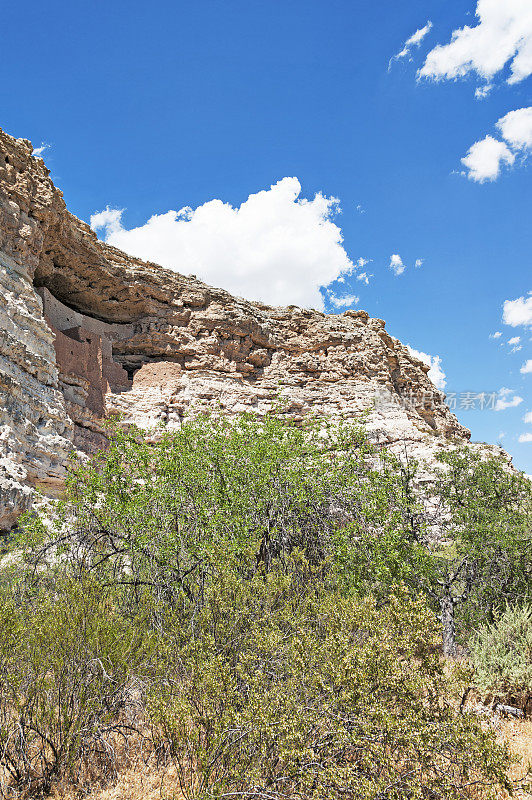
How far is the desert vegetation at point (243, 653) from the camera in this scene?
3.52 m

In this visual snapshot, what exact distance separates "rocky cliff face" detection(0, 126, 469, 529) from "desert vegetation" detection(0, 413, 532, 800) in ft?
19.3

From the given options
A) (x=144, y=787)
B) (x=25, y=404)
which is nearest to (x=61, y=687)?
(x=144, y=787)

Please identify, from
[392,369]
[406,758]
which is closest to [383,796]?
[406,758]

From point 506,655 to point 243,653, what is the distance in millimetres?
4828

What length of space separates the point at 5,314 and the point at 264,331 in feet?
46.2

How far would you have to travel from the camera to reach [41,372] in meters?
14.7

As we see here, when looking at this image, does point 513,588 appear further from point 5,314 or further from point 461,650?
point 5,314

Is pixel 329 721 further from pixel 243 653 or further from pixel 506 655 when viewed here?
pixel 506 655

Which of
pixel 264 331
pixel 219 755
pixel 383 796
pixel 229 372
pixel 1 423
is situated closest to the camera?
pixel 383 796

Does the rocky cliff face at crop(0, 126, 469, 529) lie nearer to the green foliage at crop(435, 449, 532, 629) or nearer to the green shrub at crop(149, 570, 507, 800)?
the green foliage at crop(435, 449, 532, 629)

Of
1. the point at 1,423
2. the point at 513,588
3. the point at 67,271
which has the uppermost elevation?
the point at 67,271

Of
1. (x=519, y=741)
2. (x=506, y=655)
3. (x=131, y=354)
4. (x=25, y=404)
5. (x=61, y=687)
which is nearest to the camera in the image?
(x=61, y=687)

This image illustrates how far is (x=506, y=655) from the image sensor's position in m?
6.77

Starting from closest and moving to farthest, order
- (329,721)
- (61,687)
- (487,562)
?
(329,721) → (61,687) → (487,562)
